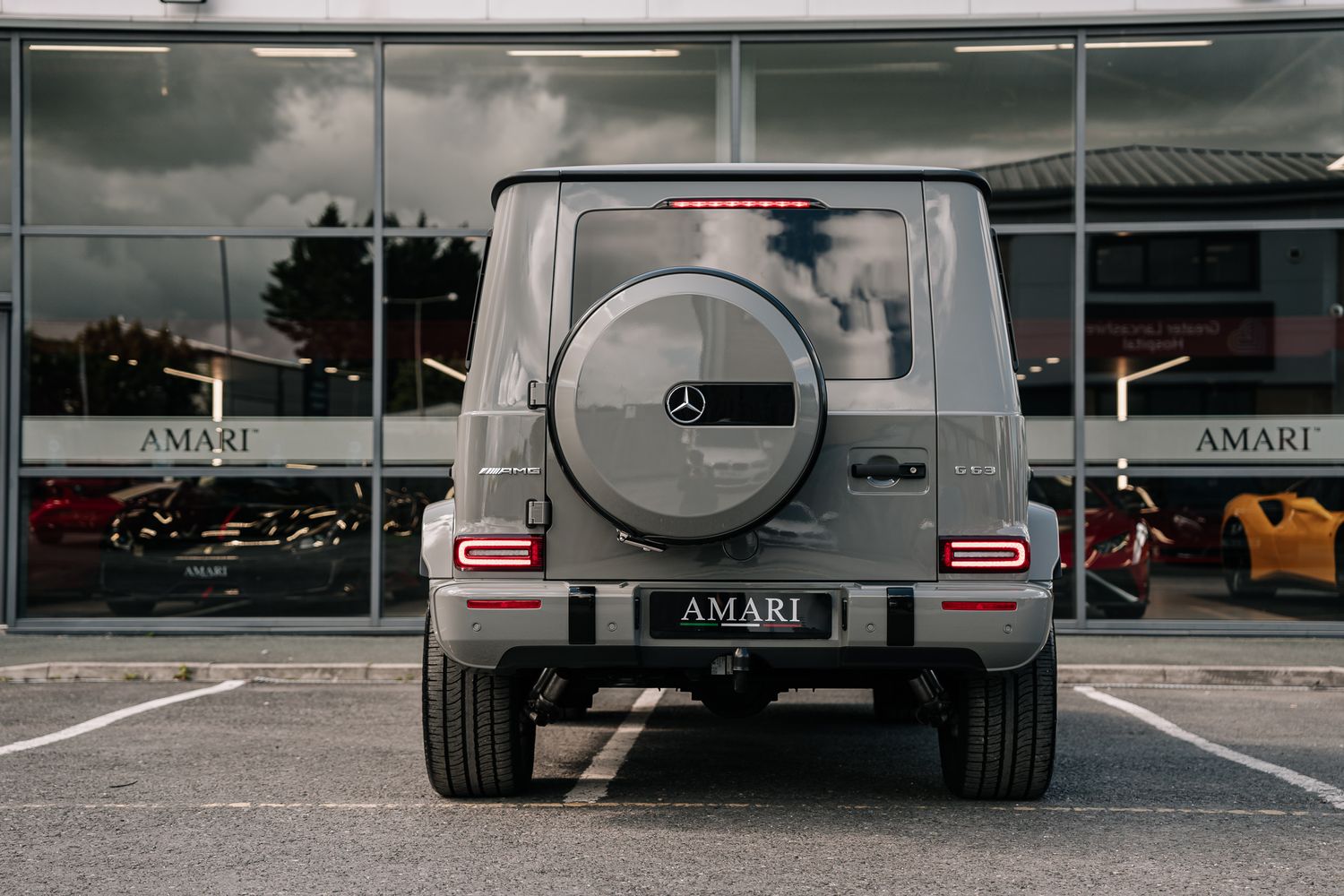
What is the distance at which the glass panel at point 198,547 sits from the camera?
1133 cm

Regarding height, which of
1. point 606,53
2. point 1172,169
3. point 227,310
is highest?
point 606,53

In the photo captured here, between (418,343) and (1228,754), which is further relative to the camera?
(418,343)

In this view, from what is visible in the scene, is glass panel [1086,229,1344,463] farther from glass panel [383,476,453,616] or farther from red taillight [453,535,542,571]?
red taillight [453,535,542,571]

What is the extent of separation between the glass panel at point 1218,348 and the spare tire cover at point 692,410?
24.7 feet

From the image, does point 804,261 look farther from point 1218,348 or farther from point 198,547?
point 198,547

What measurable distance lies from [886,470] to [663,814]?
4.93ft

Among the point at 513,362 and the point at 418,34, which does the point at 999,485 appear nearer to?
the point at 513,362

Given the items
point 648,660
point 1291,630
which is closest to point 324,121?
point 648,660

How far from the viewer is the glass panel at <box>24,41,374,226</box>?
38.0 ft

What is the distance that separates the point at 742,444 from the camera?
14.1 ft

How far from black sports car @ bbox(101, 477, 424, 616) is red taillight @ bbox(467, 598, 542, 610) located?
22.7ft

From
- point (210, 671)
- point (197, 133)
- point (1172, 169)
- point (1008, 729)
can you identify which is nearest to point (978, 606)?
point (1008, 729)

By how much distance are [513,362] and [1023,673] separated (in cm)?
215

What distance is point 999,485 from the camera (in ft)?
15.1
